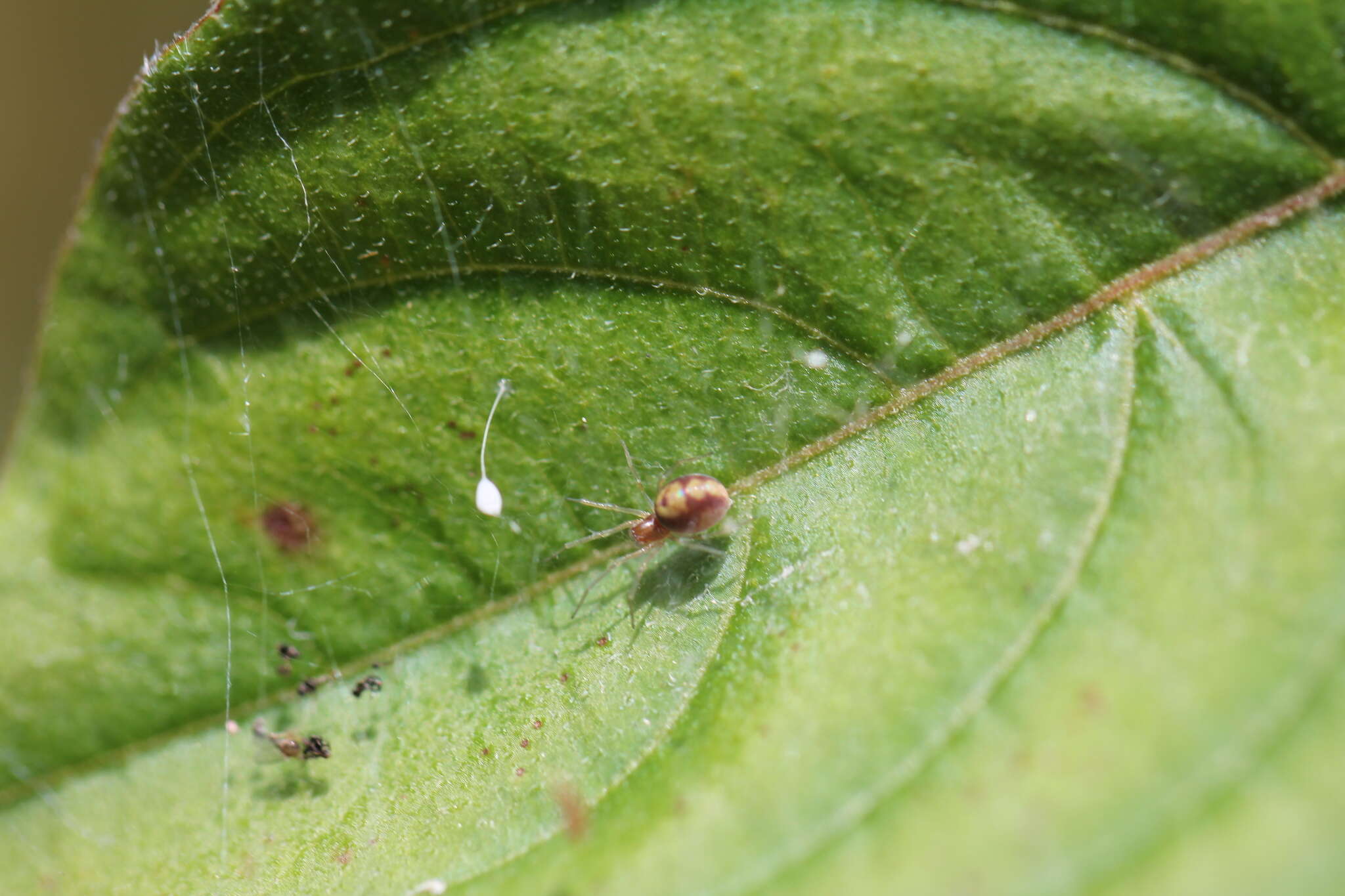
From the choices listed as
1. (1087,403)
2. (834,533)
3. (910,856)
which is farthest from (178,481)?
Answer: (1087,403)

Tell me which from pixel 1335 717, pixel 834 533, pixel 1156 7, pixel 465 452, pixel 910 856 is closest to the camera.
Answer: pixel 1335 717

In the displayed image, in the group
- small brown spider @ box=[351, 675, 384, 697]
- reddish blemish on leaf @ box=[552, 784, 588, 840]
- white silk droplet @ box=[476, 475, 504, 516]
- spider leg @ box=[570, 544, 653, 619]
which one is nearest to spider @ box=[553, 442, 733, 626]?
spider leg @ box=[570, 544, 653, 619]

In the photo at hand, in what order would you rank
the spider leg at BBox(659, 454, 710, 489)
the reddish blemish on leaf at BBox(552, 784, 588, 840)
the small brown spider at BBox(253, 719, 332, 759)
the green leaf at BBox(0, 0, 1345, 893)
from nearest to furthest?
1. the green leaf at BBox(0, 0, 1345, 893)
2. the reddish blemish on leaf at BBox(552, 784, 588, 840)
3. the spider leg at BBox(659, 454, 710, 489)
4. the small brown spider at BBox(253, 719, 332, 759)

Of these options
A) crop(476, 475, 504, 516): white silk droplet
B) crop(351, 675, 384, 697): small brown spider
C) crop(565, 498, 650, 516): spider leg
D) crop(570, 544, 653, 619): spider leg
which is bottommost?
crop(351, 675, 384, 697): small brown spider

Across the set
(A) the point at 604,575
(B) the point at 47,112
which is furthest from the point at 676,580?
(B) the point at 47,112

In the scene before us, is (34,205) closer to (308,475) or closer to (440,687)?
(308,475)

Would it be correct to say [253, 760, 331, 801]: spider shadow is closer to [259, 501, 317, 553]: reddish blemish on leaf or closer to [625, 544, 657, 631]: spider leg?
[259, 501, 317, 553]: reddish blemish on leaf

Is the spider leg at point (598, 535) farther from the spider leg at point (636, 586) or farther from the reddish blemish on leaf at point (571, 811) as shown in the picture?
the reddish blemish on leaf at point (571, 811)
